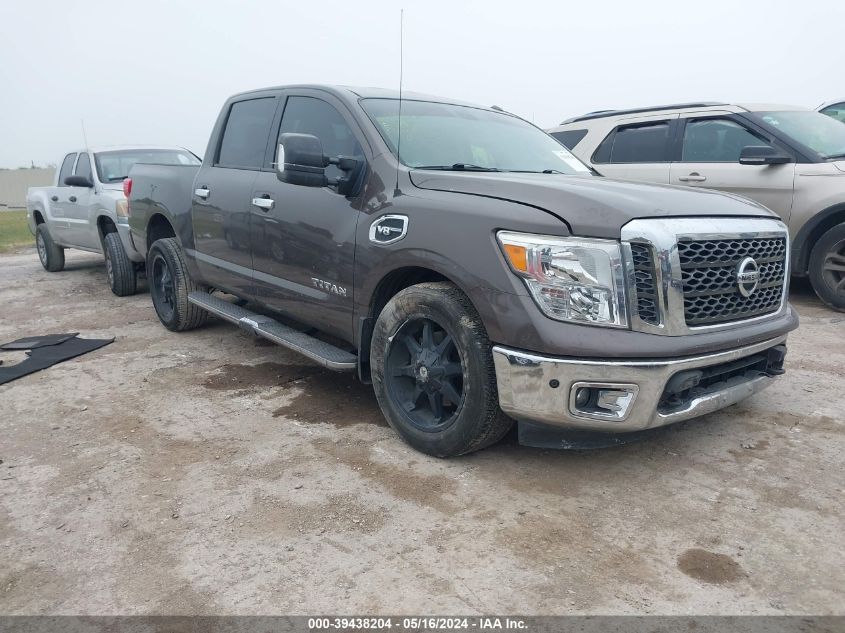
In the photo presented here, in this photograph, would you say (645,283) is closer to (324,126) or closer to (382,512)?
(382,512)

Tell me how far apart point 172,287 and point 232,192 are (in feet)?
4.91

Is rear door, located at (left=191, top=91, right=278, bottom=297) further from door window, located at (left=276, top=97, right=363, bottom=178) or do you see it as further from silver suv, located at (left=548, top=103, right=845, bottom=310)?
silver suv, located at (left=548, top=103, right=845, bottom=310)

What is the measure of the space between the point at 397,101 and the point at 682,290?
85.7 inches

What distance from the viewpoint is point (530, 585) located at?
7.47 feet

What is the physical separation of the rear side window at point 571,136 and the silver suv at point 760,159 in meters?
0.20

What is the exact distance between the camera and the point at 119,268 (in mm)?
7520

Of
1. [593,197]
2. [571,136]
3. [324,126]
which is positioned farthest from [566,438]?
[571,136]

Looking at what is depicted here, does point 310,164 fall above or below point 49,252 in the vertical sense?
above

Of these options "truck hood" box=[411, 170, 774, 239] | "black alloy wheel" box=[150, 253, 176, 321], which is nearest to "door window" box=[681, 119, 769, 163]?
"truck hood" box=[411, 170, 774, 239]

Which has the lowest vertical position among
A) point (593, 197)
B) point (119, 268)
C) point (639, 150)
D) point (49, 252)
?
point (49, 252)

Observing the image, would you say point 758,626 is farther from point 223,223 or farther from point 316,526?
point 223,223

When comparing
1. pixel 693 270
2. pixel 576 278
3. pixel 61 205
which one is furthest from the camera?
pixel 61 205

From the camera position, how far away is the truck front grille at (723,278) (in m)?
2.80

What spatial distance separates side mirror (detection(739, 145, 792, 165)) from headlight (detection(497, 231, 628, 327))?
13.6 feet
